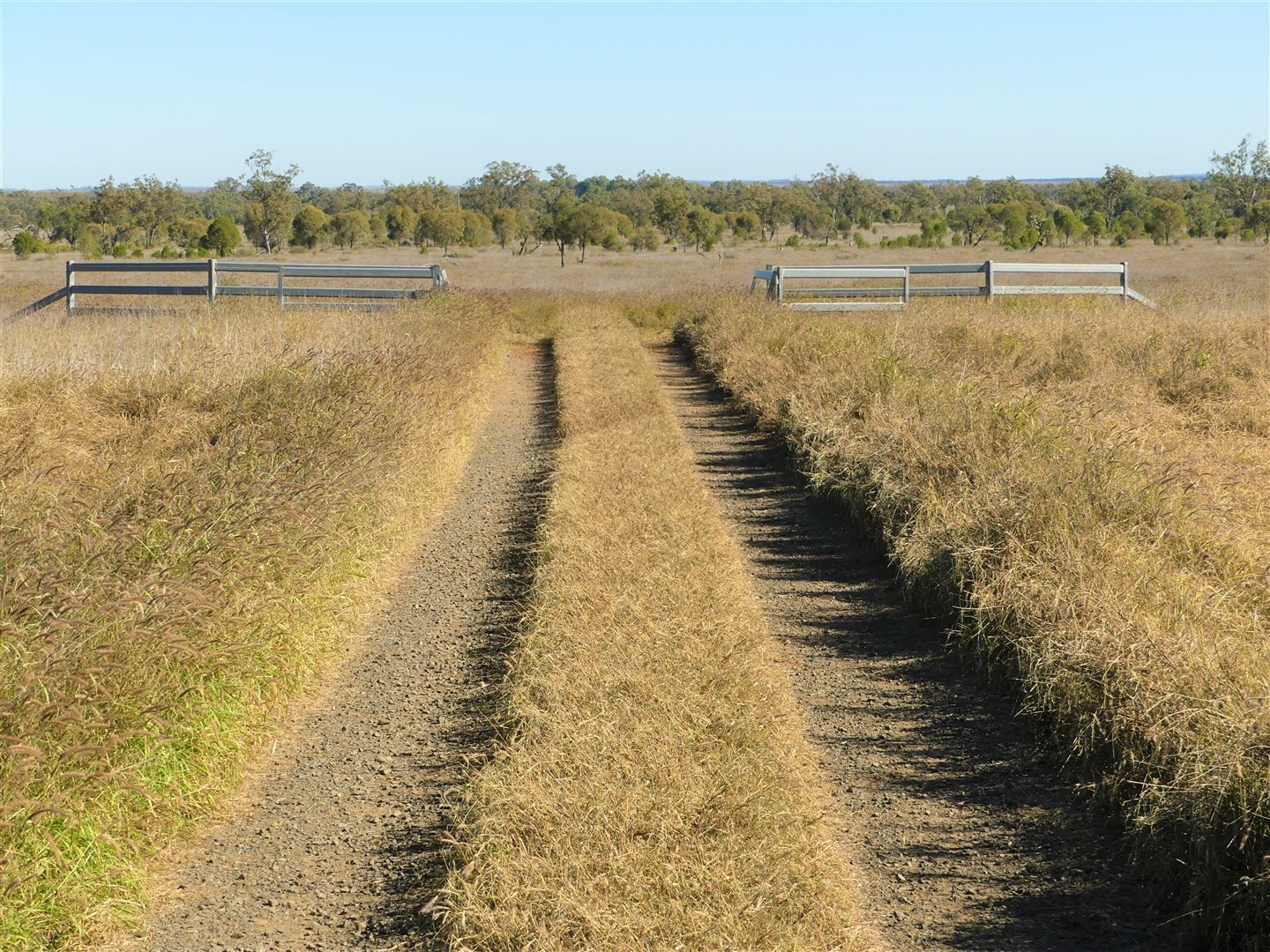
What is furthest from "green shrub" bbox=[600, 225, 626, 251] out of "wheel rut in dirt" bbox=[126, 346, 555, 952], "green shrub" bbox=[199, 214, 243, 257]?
"wheel rut in dirt" bbox=[126, 346, 555, 952]

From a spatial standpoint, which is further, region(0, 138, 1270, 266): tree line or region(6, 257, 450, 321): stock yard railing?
region(0, 138, 1270, 266): tree line

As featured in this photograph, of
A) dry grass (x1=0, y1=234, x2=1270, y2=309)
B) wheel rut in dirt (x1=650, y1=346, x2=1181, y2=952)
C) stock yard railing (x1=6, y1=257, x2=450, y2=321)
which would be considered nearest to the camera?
wheel rut in dirt (x1=650, y1=346, x2=1181, y2=952)

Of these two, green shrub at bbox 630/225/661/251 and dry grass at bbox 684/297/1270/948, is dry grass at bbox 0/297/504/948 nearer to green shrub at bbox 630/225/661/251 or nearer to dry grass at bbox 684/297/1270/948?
dry grass at bbox 684/297/1270/948

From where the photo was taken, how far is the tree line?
225 ft

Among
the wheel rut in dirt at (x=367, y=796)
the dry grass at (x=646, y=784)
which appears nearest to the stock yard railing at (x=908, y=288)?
the wheel rut in dirt at (x=367, y=796)

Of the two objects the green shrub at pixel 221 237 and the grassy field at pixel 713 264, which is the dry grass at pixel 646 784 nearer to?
the grassy field at pixel 713 264

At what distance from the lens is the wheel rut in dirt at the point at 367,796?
394 centimetres

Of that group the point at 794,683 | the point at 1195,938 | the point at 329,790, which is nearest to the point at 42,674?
the point at 329,790

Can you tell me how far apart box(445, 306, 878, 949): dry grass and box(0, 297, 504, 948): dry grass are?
3.82 ft

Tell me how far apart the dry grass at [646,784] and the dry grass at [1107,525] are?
1.14 m

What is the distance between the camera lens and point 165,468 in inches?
305

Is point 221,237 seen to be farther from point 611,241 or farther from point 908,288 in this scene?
point 908,288

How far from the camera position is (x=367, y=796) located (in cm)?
486

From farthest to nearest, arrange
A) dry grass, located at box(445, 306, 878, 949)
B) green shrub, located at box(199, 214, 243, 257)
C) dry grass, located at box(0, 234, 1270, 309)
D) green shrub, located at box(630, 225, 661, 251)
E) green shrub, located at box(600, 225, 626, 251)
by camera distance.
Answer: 1. green shrub, located at box(630, 225, 661, 251)
2. green shrub, located at box(600, 225, 626, 251)
3. green shrub, located at box(199, 214, 243, 257)
4. dry grass, located at box(0, 234, 1270, 309)
5. dry grass, located at box(445, 306, 878, 949)
